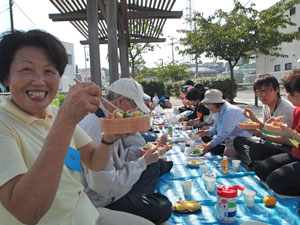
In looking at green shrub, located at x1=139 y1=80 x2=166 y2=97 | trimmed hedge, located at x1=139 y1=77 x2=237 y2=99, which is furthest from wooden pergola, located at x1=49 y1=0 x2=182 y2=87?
green shrub, located at x1=139 y1=80 x2=166 y2=97

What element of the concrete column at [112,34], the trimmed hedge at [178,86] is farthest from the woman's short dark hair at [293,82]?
the trimmed hedge at [178,86]

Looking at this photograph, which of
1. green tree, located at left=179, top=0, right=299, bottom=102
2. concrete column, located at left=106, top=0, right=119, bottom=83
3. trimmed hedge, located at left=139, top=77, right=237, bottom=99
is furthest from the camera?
trimmed hedge, located at left=139, top=77, right=237, bottom=99

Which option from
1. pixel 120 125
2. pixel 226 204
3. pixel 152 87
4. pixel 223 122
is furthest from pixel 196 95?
pixel 152 87

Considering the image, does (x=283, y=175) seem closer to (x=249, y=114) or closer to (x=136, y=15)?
(x=249, y=114)

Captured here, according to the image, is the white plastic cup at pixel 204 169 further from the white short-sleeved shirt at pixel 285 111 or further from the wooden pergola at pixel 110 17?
the wooden pergola at pixel 110 17

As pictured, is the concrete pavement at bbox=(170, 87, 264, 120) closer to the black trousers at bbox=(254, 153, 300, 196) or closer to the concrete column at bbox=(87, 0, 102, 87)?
the black trousers at bbox=(254, 153, 300, 196)

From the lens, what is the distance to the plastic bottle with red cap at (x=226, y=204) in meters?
1.88

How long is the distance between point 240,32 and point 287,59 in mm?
15492

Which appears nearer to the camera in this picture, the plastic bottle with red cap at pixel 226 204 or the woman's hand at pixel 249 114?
the plastic bottle with red cap at pixel 226 204

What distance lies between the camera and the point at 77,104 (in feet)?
2.87

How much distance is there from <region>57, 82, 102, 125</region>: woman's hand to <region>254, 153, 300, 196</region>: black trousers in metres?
2.38

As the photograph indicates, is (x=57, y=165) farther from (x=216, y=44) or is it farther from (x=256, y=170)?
(x=216, y=44)

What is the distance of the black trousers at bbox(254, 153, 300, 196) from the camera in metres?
2.46

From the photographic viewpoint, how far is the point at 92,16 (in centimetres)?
353
